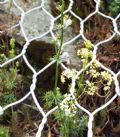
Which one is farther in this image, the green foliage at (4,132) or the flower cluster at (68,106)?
the green foliage at (4,132)

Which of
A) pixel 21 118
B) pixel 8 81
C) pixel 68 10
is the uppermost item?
pixel 68 10

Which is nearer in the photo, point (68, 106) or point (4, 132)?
point (68, 106)

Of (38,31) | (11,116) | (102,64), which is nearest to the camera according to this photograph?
(11,116)

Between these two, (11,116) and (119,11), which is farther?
(119,11)

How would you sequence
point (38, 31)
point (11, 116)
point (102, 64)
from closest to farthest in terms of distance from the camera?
point (11, 116), point (102, 64), point (38, 31)

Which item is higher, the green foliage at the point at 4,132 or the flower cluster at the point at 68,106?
the flower cluster at the point at 68,106

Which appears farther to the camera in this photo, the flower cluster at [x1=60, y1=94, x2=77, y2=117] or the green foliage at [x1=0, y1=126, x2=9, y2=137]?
the green foliage at [x1=0, y1=126, x2=9, y2=137]

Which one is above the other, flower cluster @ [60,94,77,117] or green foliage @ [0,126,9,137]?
flower cluster @ [60,94,77,117]

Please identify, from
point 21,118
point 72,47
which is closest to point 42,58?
point 72,47

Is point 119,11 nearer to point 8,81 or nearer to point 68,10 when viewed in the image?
point 68,10

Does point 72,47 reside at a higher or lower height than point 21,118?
higher
